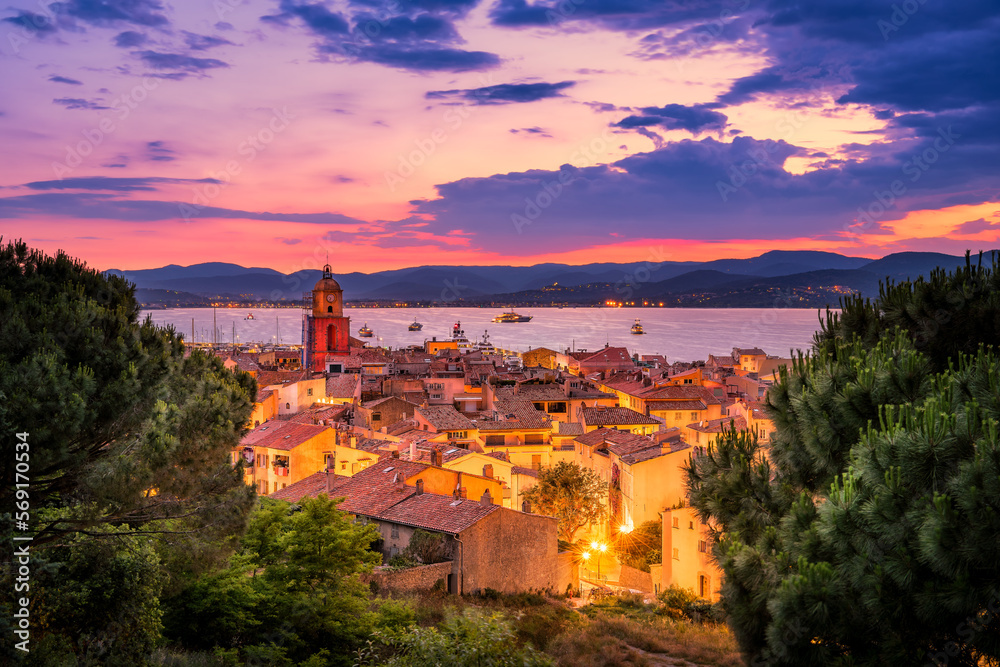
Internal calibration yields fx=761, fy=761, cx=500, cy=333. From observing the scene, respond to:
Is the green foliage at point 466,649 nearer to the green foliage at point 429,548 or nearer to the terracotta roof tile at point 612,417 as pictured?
the green foliage at point 429,548

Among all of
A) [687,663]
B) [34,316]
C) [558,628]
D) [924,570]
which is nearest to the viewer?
[924,570]

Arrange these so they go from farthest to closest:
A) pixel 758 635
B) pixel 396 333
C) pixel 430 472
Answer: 1. pixel 396 333
2. pixel 430 472
3. pixel 758 635

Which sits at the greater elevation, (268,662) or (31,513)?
(31,513)

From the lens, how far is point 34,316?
23.3 ft

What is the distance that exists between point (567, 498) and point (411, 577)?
10.8 metres

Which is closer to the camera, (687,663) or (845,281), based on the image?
(687,663)

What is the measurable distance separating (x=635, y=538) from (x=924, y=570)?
2109 centimetres

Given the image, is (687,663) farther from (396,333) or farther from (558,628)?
(396,333)

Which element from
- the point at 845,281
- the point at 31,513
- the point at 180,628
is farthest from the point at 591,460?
the point at 845,281

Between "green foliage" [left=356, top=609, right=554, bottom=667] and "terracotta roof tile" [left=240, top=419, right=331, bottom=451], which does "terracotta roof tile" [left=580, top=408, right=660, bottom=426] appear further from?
"green foliage" [left=356, top=609, right=554, bottom=667]

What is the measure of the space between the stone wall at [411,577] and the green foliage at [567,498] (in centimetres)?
913

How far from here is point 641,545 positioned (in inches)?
1020

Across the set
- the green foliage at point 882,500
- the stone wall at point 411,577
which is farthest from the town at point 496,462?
the green foliage at point 882,500

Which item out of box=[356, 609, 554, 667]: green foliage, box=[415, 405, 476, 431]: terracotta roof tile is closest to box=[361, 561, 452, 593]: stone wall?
box=[356, 609, 554, 667]: green foliage
